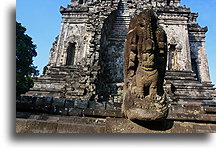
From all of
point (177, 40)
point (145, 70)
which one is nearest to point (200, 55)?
point (177, 40)

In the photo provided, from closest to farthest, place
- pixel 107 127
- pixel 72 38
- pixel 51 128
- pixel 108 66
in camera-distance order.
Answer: pixel 107 127
pixel 51 128
pixel 108 66
pixel 72 38

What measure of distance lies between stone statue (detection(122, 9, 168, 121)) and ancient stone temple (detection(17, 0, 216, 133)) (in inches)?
48.5

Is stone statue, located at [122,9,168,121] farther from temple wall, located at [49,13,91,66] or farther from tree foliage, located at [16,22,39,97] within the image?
tree foliage, located at [16,22,39,97]

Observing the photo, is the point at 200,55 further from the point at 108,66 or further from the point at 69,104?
the point at 69,104

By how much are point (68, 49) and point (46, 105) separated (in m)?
7.82

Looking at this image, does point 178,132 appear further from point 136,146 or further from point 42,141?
point 42,141

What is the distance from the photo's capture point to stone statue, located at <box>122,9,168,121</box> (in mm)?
2699

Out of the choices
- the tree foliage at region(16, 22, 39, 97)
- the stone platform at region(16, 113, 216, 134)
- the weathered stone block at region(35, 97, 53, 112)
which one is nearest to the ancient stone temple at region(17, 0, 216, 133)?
the weathered stone block at region(35, 97, 53, 112)

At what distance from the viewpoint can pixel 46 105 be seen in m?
4.22

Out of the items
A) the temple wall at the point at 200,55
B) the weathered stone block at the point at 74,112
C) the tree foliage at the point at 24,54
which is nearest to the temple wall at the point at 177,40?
the temple wall at the point at 200,55

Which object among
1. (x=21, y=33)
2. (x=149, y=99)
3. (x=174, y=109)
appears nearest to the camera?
(x=149, y=99)

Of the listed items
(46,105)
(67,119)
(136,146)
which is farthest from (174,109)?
(46,105)

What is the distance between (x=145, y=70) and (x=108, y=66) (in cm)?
791

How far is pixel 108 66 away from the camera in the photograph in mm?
10750
